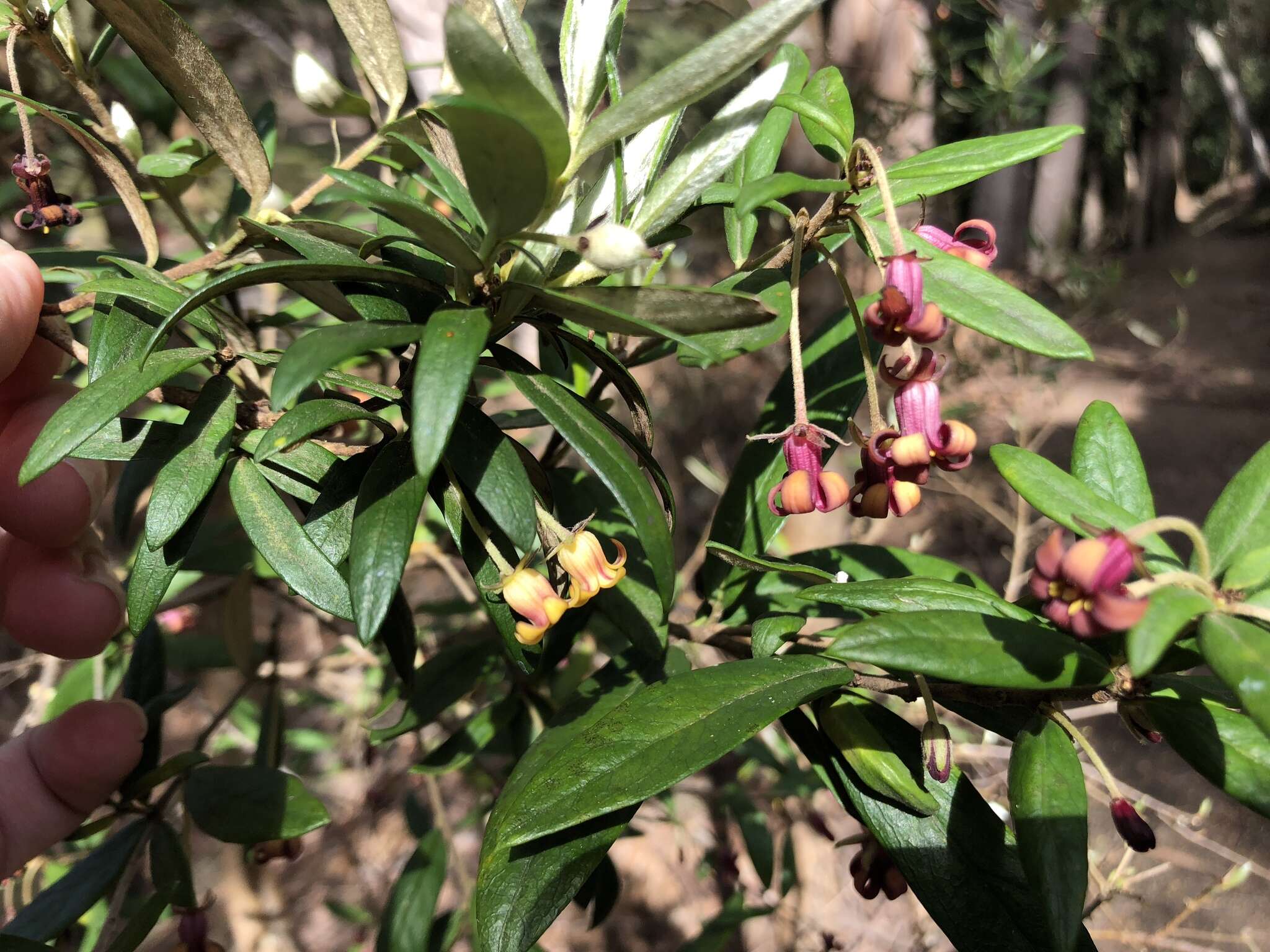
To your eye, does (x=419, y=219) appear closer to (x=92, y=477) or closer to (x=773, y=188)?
(x=773, y=188)

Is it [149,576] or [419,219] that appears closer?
[419,219]

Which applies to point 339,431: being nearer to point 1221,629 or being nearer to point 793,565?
point 793,565

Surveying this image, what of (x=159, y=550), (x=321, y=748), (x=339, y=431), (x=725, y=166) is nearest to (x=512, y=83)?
(x=725, y=166)

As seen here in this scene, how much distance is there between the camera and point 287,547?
61 cm

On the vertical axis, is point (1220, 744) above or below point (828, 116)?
below

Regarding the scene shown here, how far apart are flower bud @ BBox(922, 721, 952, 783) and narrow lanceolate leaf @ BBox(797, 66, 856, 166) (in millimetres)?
451

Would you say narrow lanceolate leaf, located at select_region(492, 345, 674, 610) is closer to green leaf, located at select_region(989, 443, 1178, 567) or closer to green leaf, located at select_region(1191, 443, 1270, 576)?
green leaf, located at select_region(989, 443, 1178, 567)

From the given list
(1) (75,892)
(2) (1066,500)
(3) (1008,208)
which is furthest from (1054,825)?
(3) (1008,208)

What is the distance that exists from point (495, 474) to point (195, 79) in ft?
1.36

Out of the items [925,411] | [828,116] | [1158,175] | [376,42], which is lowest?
[1158,175]

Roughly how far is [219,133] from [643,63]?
6.58 m

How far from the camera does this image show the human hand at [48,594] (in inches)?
32.7

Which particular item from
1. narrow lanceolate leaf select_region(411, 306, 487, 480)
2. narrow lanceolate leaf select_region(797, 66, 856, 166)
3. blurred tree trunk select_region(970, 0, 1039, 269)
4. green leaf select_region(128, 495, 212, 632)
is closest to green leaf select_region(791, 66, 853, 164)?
narrow lanceolate leaf select_region(797, 66, 856, 166)

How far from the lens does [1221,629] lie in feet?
1.53
